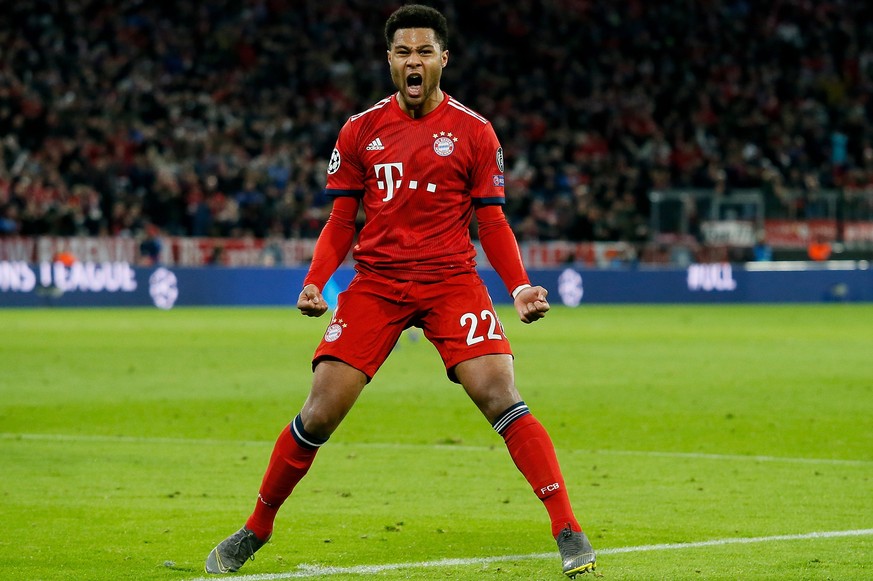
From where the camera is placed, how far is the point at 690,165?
39.1 m

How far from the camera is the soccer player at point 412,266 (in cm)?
603

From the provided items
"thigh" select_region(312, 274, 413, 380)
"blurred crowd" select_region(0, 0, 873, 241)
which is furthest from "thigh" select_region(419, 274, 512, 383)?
"blurred crowd" select_region(0, 0, 873, 241)

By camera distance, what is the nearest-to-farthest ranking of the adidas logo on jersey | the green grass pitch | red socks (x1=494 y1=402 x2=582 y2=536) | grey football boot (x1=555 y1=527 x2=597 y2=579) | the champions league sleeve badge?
1. grey football boot (x1=555 y1=527 x2=597 y2=579)
2. red socks (x1=494 y1=402 x2=582 y2=536)
3. the adidas logo on jersey
4. the champions league sleeve badge
5. the green grass pitch

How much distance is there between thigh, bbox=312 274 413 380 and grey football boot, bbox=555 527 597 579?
1.06 m

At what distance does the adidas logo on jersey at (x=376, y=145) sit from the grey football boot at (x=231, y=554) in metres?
1.74

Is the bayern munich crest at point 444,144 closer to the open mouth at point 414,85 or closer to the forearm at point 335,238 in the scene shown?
the open mouth at point 414,85

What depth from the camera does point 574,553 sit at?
5727 mm

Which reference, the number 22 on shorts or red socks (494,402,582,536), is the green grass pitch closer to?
red socks (494,402,582,536)

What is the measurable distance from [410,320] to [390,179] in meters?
0.62

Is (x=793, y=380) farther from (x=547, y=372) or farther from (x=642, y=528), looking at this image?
(x=642, y=528)

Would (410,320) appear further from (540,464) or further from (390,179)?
(540,464)

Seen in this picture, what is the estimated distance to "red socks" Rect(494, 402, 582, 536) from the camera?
19.2 feet

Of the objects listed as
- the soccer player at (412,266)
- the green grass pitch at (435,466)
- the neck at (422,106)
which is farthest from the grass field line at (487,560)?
the neck at (422,106)

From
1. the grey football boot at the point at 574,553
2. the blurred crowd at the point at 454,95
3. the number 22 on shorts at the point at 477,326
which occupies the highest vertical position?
the number 22 on shorts at the point at 477,326
